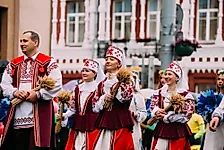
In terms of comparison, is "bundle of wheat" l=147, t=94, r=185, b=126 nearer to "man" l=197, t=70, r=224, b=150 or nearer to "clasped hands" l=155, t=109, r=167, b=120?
"clasped hands" l=155, t=109, r=167, b=120

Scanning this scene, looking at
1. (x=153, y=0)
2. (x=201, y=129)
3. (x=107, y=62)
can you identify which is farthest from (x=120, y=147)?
(x=153, y=0)

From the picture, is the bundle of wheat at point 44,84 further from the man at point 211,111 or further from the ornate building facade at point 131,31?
the ornate building facade at point 131,31

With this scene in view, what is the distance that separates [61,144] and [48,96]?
4582mm

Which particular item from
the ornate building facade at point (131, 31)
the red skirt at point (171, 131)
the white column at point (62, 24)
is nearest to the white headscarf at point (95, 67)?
the red skirt at point (171, 131)

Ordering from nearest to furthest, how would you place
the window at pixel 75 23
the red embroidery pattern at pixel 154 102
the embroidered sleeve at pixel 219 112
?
1. the embroidered sleeve at pixel 219 112
2. the red embroidery pattern at pixel 154 102
3. the window at pixel 75 23

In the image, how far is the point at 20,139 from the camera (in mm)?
8297

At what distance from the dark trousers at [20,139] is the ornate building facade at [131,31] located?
17888 mm

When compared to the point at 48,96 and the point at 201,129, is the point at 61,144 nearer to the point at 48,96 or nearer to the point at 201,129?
the point at 201,129

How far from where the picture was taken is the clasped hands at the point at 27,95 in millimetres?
8127

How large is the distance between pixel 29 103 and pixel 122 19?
21460 millimetres

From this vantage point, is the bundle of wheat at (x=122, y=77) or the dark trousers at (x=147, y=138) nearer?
the bundle of wheat at (x=122, y=77)

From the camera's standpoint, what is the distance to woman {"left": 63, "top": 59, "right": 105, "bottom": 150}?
10167 mm

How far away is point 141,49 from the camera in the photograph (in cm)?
2789

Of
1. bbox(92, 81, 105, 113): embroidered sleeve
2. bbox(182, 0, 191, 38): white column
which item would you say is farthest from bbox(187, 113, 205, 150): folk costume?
bbox(182, 0, 191, 38): white column
